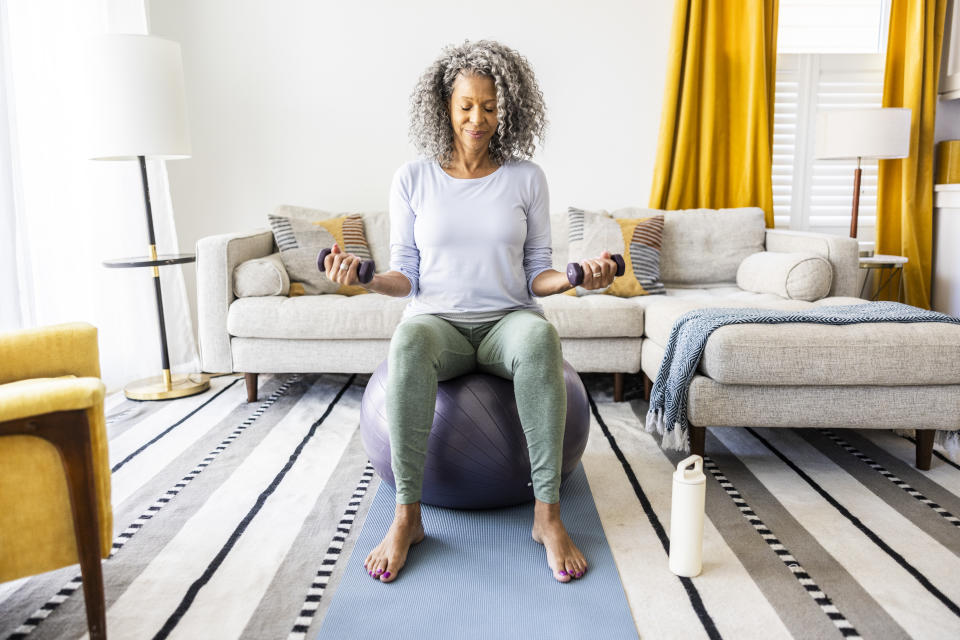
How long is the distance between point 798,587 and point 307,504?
1.17 meters

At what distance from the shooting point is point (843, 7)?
3428 millimetres

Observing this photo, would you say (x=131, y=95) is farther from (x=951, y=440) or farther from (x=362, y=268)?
(x=951, y=440)

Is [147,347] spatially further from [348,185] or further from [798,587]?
[798,587]

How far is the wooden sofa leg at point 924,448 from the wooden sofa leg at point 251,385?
7.49ft

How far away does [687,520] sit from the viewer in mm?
1372

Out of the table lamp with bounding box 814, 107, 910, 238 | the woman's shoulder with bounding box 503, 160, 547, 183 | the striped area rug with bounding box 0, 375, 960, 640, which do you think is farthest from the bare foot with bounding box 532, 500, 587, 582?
the table lamp with bounding box 814, 107, 910, 238

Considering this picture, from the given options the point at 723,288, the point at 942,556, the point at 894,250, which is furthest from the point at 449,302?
the point at 894,250

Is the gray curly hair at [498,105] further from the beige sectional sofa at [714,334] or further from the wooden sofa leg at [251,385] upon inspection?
the wooden sofa leg at [251,385]

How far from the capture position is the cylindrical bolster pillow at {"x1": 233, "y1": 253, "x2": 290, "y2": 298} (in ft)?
8.64

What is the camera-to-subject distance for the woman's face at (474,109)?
65.6 inches

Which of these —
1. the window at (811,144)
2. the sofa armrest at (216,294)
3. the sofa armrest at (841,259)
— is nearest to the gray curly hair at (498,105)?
the sofa armrest at (216,294)

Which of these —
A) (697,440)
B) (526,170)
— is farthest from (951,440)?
(526,170)

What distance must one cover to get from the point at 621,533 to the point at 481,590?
0.41 meters

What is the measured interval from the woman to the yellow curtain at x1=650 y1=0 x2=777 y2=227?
175cm
